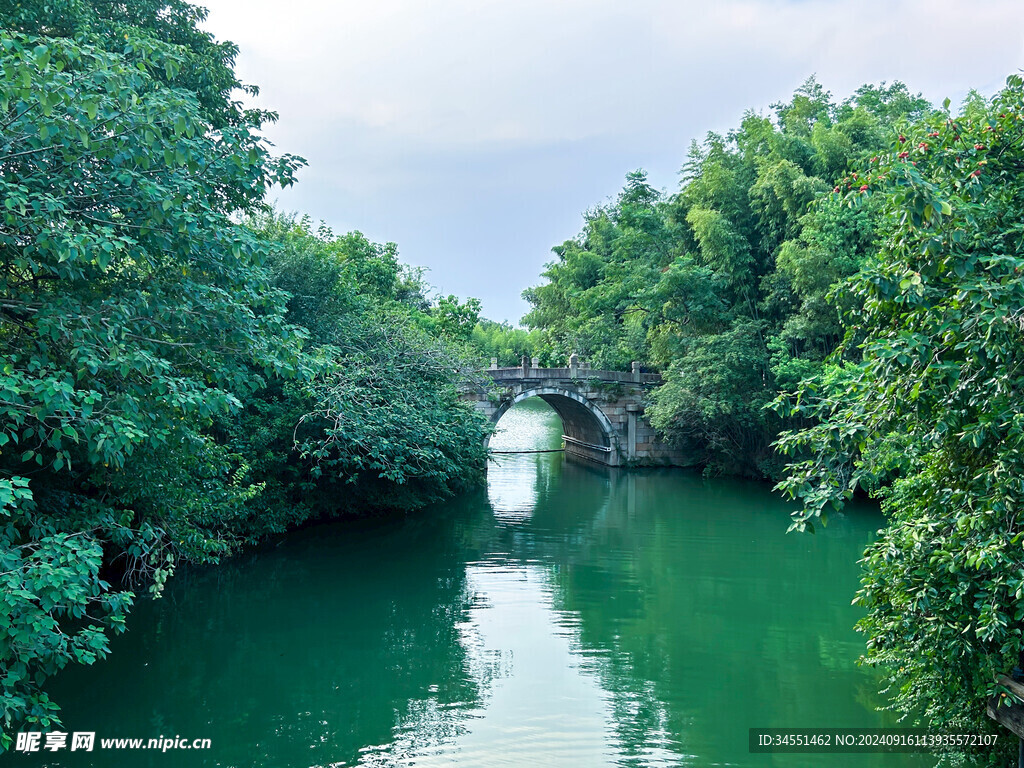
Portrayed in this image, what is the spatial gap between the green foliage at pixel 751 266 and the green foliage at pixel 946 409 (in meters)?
10.6

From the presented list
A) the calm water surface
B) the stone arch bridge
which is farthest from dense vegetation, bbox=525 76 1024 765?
the stone arch bridge

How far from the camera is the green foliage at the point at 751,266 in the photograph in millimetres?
15492

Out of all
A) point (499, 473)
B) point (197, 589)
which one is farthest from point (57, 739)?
point (499, 473)

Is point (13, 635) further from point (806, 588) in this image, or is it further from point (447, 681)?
point (806, 588)

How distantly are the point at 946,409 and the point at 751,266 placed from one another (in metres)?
15.0

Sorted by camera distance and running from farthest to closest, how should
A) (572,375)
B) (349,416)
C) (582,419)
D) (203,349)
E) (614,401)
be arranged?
(582,419) → (614,401) → (572,375) → (349,416) → (203,349)

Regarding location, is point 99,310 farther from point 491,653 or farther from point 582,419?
point 582,419

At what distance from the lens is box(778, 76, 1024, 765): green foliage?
11.9ft

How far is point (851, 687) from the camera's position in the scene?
679 centimetres

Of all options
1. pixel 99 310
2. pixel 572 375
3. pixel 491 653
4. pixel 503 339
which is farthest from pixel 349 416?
pixel 503 339

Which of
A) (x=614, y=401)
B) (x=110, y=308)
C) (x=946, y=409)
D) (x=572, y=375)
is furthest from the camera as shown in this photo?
(x=614, y=401)

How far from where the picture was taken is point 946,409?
3904 millimetres

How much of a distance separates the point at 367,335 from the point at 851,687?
8779mm

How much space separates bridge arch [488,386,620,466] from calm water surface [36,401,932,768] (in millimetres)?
6908
